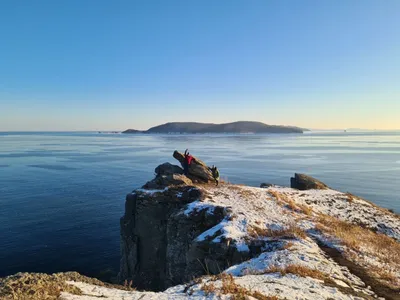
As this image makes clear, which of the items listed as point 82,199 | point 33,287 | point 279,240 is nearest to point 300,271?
point 279,240

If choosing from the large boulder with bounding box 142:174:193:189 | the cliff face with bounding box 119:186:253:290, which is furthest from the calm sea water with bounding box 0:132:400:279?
the large boulder with bounding box 142:174:193:189

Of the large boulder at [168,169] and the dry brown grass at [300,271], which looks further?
the large boulder at [168,169]

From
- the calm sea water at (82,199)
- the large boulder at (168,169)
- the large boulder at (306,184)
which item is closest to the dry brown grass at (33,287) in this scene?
the calm sea water at (82,199)

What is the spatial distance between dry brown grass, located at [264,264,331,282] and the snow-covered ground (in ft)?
0.16

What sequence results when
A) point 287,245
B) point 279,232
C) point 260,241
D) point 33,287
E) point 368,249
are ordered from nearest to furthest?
point 33,287, point 287,245, point 368,249, point 260,241, point 279,232

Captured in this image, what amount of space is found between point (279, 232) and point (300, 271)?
6.67 meters

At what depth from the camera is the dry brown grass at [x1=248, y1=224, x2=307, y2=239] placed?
17.1 metres

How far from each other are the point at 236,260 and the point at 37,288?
10.7 m

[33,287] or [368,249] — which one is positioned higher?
[33,287]

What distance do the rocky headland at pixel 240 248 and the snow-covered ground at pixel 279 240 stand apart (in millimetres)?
52

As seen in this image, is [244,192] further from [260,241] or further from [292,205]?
[260,241]

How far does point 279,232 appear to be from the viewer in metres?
18.0

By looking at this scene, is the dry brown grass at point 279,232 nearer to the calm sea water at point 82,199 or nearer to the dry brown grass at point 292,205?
the dry brown grass at point 292,205

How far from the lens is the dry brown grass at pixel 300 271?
1123 centimetres
